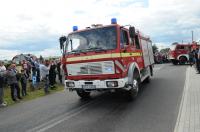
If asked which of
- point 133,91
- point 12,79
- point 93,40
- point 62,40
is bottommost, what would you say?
point 133,91

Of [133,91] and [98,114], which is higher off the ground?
[133,91]

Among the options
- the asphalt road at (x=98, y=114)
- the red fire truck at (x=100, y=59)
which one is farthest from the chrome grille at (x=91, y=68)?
the asphalt road at (x=98, y=114)

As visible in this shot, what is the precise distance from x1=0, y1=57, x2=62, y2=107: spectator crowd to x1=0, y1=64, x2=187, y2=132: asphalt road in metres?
1.16

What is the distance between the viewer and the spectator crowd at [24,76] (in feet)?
47.3

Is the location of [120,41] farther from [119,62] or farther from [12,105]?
[12,105]

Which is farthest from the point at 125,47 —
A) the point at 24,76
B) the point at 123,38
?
the point at 24,76

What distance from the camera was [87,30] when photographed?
11797 mm

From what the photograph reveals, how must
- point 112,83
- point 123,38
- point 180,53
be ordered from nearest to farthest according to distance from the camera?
point 112,83
point 123,38
point 180,53

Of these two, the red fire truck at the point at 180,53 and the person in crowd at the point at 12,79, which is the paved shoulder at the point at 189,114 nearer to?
the person in crowd at the point at 12,79

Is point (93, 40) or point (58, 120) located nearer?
point (58, 120)

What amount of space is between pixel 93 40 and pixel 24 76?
581 centimetres

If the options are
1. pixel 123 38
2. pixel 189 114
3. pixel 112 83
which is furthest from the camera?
pixel 123 38

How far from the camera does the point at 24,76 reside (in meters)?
15.9

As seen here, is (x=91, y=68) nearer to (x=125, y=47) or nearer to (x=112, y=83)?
(x=112, y=83)
